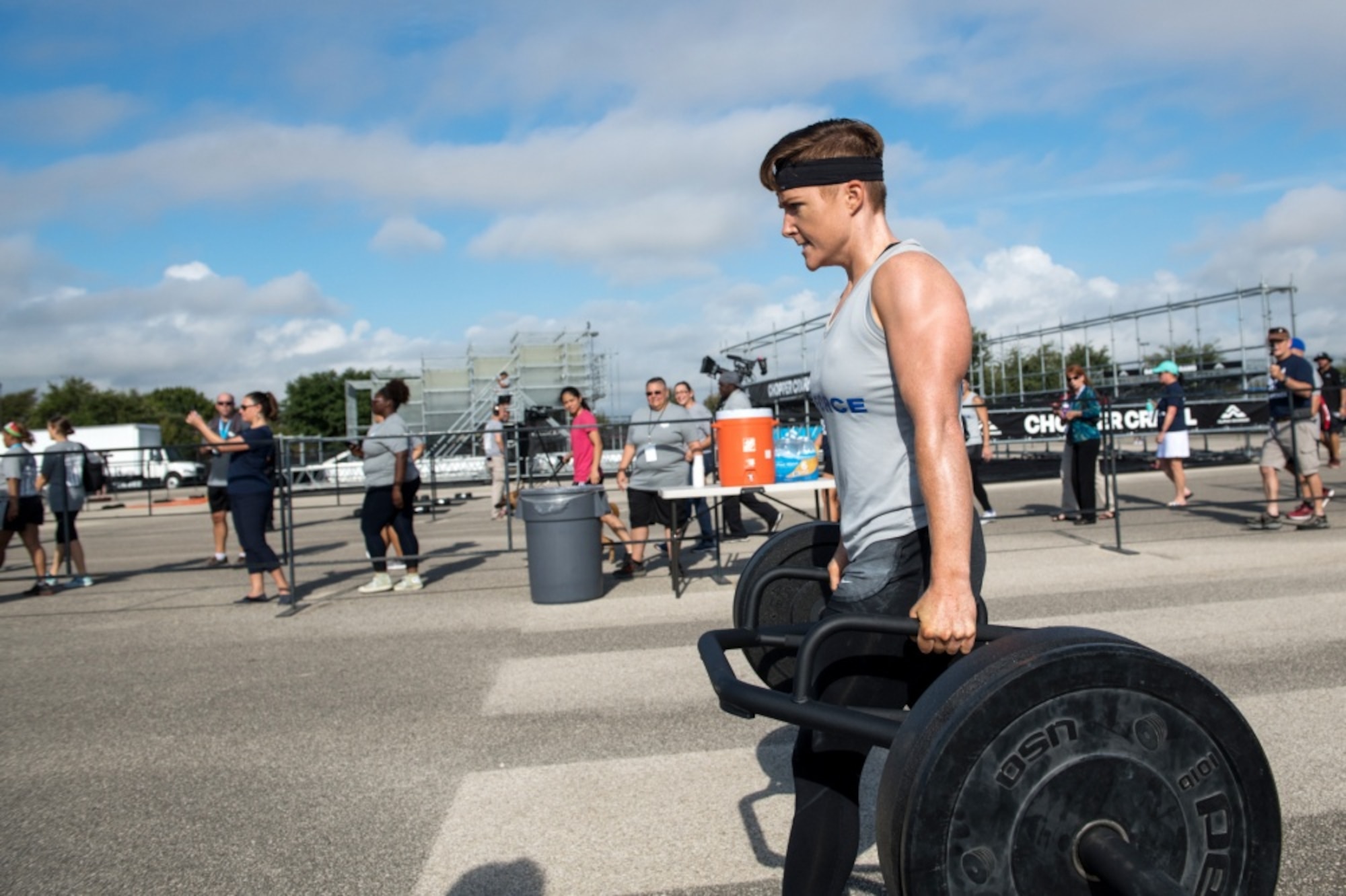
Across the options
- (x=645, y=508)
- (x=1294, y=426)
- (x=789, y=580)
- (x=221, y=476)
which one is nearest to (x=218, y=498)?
(x=221, y=476)

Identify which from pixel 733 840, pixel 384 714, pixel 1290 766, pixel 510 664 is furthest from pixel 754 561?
pixel 510 664

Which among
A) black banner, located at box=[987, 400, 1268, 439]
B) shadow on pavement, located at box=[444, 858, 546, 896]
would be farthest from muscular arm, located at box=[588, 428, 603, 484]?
black banner, located at box=[987, 400, 1268, 439]

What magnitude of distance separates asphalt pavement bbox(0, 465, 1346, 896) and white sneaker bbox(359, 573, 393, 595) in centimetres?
22

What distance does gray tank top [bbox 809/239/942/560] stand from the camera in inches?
91.9

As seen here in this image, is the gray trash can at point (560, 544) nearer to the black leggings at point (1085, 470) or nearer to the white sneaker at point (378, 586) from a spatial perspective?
the white sneaker at point (378, 586)

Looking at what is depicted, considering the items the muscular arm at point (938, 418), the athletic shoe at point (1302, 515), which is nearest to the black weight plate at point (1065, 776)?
the muscular arm at point (938, 418)

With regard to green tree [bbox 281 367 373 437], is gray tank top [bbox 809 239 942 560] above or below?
below

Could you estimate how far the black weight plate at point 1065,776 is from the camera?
1627 mm

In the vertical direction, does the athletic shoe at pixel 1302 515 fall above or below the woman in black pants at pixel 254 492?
below

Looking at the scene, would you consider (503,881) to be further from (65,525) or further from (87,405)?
(87,405)

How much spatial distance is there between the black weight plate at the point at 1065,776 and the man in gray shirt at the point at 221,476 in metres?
10.9

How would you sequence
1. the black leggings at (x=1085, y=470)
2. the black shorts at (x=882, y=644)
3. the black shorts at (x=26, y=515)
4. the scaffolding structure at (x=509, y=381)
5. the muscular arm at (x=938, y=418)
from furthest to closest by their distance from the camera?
the scaffolding structure at (x=509, y=381), the black leggings at (x=1085, y=470), the black shorts at (x=26, y=515), the black shorts at (x=882, y=644), the muscular arm at (x=938, y=418)

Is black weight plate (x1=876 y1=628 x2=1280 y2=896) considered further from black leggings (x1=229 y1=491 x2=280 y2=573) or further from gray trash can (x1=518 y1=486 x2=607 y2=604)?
black leggings (x1=229 y1=491 x2=280 y2=573)

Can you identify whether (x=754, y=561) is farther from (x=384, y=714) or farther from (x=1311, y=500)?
(x=1311, y=500)
